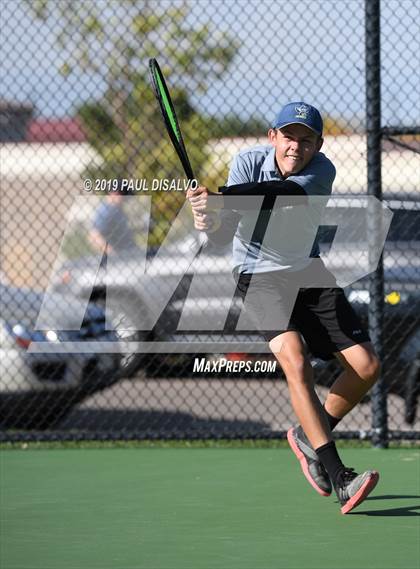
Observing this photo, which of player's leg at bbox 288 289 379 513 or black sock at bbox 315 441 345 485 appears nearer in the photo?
black sock at bbox 315 441 345 485

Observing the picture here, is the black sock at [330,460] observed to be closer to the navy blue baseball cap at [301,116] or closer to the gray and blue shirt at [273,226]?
the gray and blue shirt at [273,226]

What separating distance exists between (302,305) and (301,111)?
858mm

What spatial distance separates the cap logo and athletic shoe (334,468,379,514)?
58.3 inches

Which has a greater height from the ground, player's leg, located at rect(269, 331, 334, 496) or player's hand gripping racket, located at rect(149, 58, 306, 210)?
player's hand gripping racket, located at rect(149, 58, 306, 210)

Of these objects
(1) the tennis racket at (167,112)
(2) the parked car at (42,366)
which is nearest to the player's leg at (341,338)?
(1) the tennis racket at (167,112)

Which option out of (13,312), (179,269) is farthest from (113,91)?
(13,312)

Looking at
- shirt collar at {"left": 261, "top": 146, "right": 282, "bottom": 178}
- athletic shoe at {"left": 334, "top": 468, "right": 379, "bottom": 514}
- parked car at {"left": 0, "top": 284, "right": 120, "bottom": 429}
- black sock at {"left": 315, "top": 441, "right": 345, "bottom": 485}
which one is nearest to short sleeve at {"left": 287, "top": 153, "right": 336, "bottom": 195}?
shirt collar at {"left": 261, "top": 146, "right": 282, "bottom": 178}

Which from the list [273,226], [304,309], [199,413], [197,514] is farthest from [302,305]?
[199,413]

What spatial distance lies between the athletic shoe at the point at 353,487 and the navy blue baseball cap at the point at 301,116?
4.74ft

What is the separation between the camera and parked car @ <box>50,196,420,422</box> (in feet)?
25.3

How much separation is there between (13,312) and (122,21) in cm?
228

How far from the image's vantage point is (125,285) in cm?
859

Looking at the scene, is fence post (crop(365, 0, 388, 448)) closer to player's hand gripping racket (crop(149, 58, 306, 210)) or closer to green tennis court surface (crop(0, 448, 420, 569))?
green tennis court surface (crop(0, 448, 420, 569))

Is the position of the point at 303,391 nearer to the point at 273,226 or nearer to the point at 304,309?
the point at 304,309
